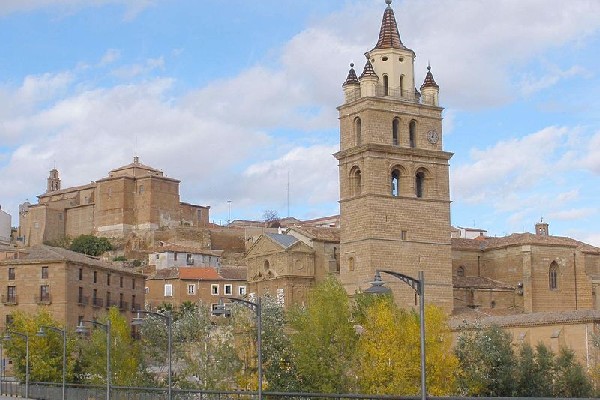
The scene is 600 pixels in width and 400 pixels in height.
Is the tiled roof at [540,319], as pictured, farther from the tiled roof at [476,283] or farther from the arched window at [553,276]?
the arched window at [553,276]

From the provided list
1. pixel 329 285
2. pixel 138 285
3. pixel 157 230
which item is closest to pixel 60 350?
pixel 329 285

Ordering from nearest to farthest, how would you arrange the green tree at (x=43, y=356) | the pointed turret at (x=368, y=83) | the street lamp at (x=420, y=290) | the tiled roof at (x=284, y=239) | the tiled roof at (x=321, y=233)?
the street lamp at (x=420, y=290) → the green tree at (x=43, y=356) → the pointed turret at (x=368, y=83) → the tiled roof at (x=284, y=239) → the tiled roof at (x=321, y=233)

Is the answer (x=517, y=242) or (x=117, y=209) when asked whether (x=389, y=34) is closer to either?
(x=517, y=242)

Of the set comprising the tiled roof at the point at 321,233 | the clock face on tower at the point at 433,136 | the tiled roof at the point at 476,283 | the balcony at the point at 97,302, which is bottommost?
the balcony at the point at 97,302

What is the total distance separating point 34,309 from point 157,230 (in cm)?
5266

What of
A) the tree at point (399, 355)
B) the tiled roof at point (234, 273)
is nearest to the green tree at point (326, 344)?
the tree at point (399, 355)

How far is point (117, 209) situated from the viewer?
13512 cm

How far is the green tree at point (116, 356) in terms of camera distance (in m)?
51.8

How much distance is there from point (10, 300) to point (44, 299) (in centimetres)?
372

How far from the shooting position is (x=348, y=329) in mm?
44000

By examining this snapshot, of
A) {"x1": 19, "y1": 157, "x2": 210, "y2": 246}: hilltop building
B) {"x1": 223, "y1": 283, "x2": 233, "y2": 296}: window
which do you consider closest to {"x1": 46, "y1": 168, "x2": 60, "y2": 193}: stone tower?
{"x1": 19, "y1": 157, "x2": 210, "y2": 246}: hilltop building

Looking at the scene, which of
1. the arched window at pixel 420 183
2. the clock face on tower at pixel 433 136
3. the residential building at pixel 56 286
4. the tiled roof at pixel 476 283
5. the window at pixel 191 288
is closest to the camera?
the arched window at pixel 420 183

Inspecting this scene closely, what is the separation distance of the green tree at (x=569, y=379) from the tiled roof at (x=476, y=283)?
105 feet

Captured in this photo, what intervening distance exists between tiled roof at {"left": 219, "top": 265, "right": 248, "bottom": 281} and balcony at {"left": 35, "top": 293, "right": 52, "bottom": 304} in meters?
34.1
